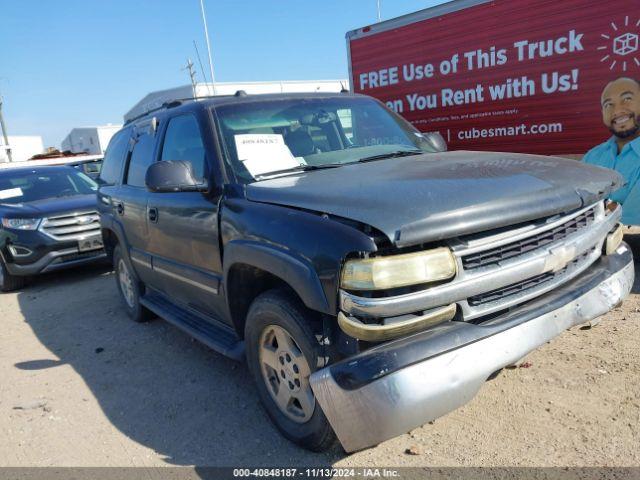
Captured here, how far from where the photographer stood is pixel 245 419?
326 centimetres

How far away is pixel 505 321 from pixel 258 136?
6.36ft

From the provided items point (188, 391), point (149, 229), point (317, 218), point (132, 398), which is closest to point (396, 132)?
point (317, 218)

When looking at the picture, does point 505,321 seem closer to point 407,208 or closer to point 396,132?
point 407,208

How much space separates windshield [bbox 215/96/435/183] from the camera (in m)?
3.30

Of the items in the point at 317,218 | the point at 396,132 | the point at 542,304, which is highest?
the point at 396,132

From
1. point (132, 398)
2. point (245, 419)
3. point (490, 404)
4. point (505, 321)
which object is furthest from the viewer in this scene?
point (132, 398)

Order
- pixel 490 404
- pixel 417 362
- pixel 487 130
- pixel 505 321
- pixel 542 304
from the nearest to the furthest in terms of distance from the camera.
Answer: pixel 417 362, pixel 505 321, pixel 542 304, pixel 490 404, pixel 487 130

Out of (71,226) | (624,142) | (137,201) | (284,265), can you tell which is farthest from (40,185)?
(624,142)

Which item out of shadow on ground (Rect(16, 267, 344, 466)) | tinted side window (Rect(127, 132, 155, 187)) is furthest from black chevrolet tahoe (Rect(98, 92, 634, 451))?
tinted side window (Rect(127, 132, 155, 187))

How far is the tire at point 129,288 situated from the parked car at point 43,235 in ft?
6.75

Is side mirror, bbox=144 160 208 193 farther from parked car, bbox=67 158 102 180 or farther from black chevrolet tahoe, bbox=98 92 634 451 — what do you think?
parked car, bbox=67 158 102 180

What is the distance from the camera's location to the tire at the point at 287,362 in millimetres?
2512

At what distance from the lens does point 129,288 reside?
5418 millimetres

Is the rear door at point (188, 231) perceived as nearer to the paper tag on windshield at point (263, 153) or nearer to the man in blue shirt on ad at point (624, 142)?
the paper tag on windshield at point (263, 153)
